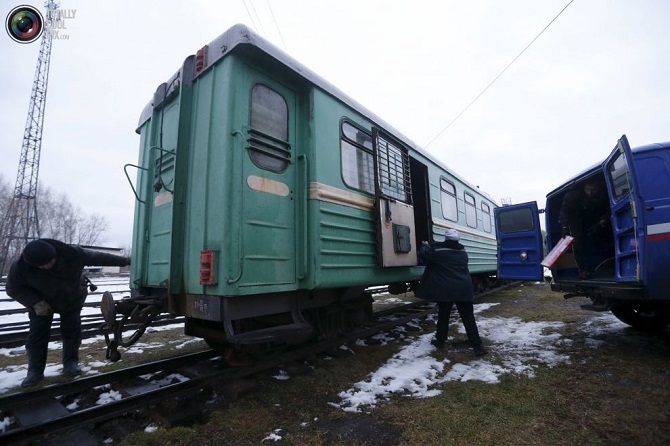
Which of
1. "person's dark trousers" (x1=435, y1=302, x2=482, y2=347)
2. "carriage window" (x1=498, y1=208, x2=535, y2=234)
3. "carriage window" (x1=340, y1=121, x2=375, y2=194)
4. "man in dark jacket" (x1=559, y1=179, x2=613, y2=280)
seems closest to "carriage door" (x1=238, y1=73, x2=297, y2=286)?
"carriage window" (x1=340, y1=121, x2=375, y2=194)

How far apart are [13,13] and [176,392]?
926 centimetres

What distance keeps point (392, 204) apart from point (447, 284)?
4.39 ft

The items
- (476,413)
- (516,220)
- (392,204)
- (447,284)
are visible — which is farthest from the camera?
(516,220)

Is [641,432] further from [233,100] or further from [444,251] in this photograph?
[233,100]

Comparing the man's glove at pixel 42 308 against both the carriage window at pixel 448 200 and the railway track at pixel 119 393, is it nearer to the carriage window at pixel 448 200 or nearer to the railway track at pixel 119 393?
the railway track at pixel 119 393

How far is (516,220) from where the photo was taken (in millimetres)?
7090

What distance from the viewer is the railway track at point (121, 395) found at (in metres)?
2.55

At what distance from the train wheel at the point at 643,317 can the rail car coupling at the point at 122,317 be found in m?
6.03

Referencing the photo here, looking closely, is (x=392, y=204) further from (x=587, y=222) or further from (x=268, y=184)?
(x=587, y=222)

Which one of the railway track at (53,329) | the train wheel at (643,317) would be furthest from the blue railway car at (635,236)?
the railway track at (53,329)

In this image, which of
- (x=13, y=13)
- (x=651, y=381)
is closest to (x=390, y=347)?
(x=651, y=381)

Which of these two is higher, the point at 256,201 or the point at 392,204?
the point at 392,204

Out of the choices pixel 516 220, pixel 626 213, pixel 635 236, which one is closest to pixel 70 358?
pixel 635 236

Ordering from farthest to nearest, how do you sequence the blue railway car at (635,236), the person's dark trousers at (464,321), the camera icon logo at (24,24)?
the camera icon logo at (24,24) < the person's dark trousers at (464,321) < the blue railway car at (635,236)
